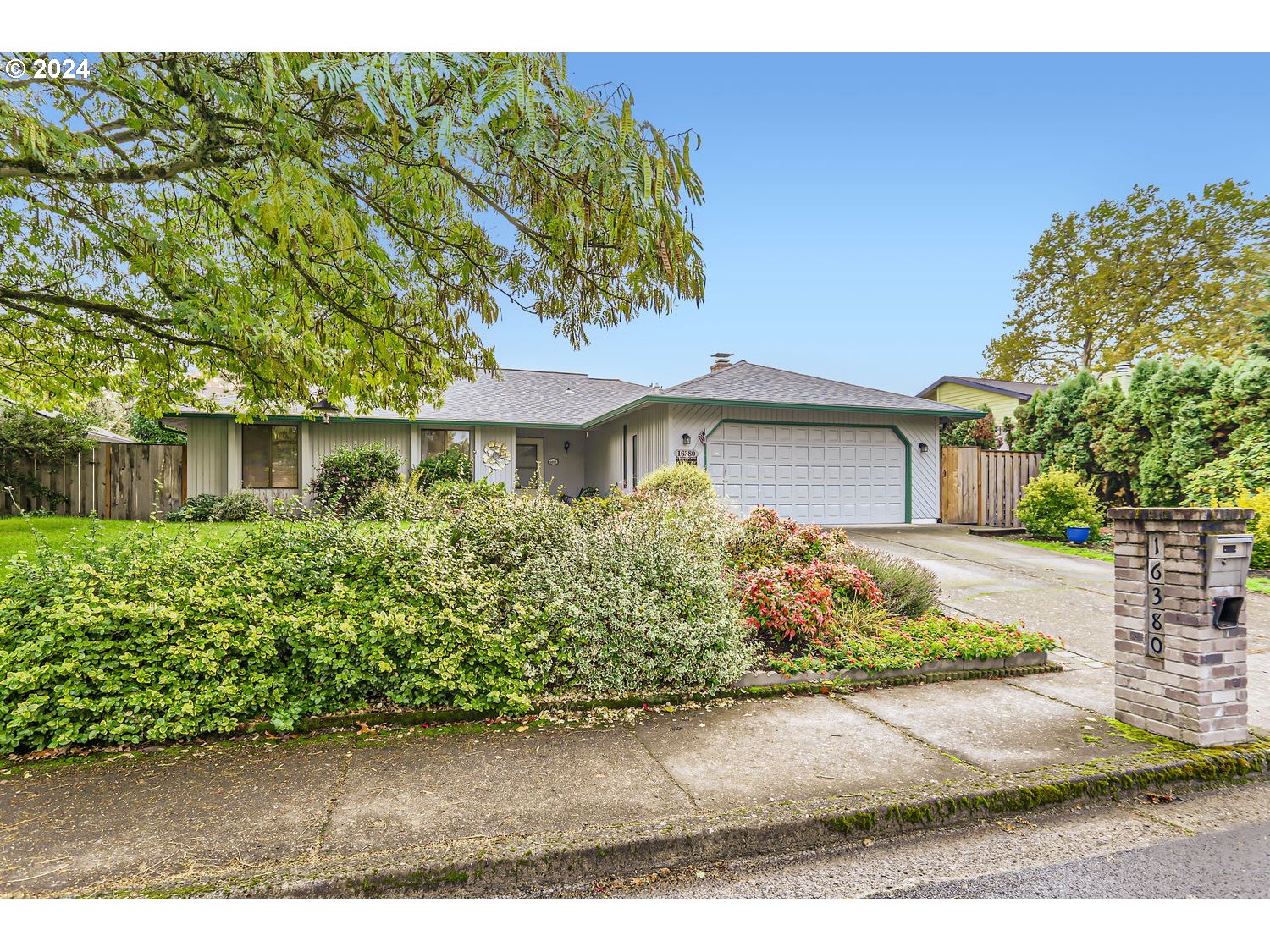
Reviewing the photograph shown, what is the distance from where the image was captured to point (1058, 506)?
1159cm

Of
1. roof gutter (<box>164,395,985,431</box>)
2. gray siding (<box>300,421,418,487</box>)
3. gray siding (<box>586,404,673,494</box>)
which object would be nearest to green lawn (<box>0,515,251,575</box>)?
roof gutter (<box>164,395,985,431</box>)

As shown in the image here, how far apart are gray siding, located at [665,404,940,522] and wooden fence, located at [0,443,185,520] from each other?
1073cm

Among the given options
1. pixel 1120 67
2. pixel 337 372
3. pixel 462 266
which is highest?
pixel 1120 67

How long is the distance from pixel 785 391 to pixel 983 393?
11166 mm

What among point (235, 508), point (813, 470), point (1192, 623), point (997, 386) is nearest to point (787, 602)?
point (1192, 623)

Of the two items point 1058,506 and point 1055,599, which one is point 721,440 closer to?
point 1058,506

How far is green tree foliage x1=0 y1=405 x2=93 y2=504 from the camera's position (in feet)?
39.9

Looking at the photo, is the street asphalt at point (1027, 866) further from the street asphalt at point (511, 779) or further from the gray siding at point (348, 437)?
the gray siding at point (348, 437)
